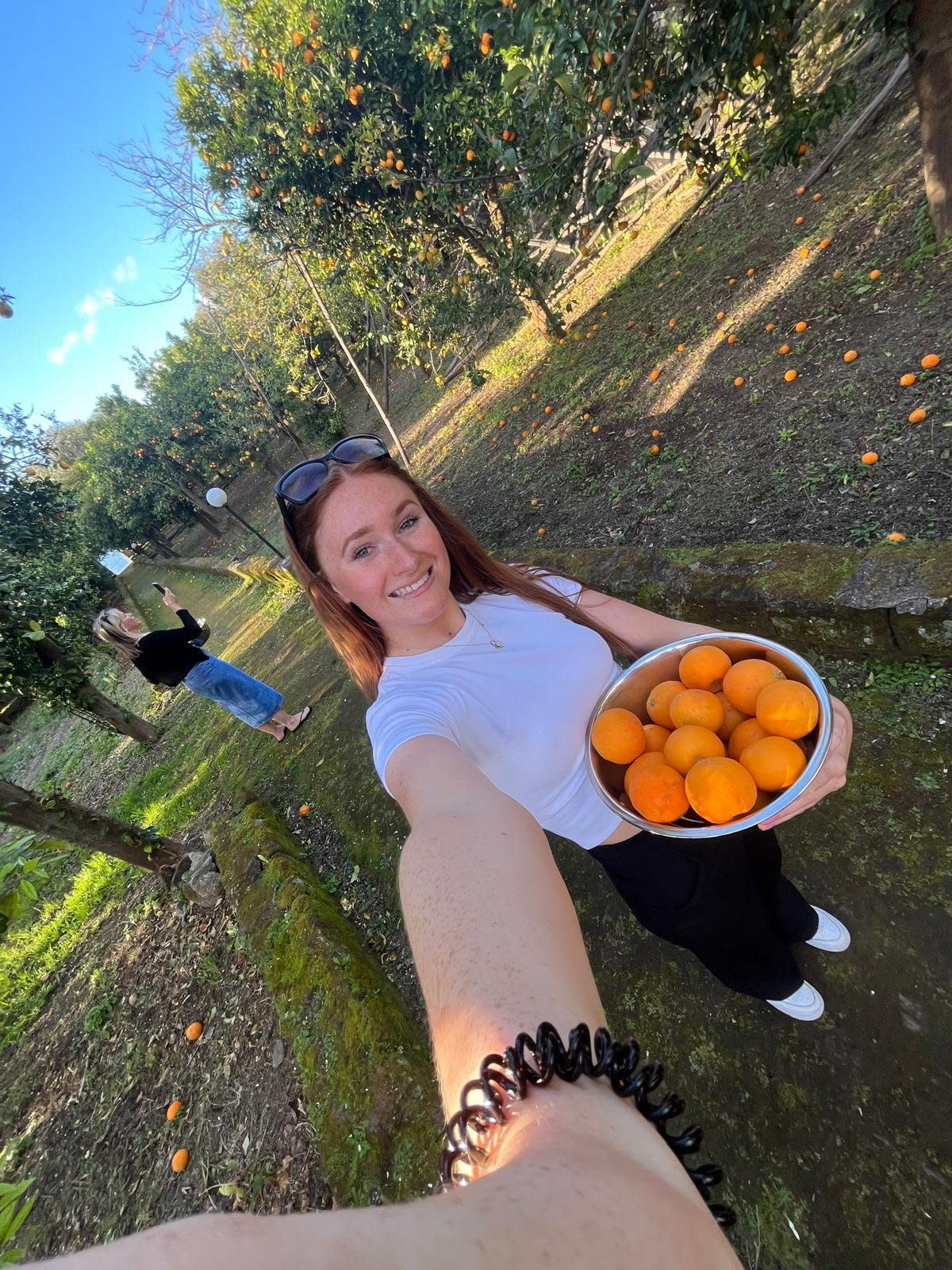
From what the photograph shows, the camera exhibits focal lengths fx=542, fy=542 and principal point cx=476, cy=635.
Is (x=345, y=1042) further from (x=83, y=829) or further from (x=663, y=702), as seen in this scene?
(x=83, y=829)

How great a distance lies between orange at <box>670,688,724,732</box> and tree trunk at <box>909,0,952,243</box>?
438 centimetres

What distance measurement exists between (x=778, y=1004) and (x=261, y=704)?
450 cm

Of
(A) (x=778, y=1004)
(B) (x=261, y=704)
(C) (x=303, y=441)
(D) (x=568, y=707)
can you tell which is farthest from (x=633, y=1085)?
(C) (x=303, y=441)

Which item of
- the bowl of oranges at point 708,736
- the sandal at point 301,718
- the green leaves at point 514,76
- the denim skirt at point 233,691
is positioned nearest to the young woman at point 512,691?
the bowl of oranges at point 708,736

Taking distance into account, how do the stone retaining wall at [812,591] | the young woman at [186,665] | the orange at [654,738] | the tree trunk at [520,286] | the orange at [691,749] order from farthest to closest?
the tree trunk at [520,286] < the young woman at [186,665] < the stone retaining wall at [812,591] < the orange at [654,738] < the orange at [691,749]

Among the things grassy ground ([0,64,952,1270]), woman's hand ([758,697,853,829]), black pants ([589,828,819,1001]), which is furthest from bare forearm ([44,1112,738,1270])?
grassy ground ([0,64,952,1270])

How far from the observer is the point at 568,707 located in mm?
1521

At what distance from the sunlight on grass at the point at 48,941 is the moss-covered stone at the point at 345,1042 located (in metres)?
2.49

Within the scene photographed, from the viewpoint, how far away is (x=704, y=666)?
4.60 ft

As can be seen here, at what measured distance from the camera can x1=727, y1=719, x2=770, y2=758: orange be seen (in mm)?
1286

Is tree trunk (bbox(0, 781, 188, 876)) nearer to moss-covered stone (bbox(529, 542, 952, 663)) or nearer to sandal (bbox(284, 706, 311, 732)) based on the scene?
sandal (bbox(284, 706, 311, 732))

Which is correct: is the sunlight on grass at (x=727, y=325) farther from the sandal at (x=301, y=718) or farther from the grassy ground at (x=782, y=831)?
the sandal at (x=301, y=718)

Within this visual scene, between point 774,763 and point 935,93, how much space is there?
15.1 ft

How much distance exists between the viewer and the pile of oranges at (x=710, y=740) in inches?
46.8
